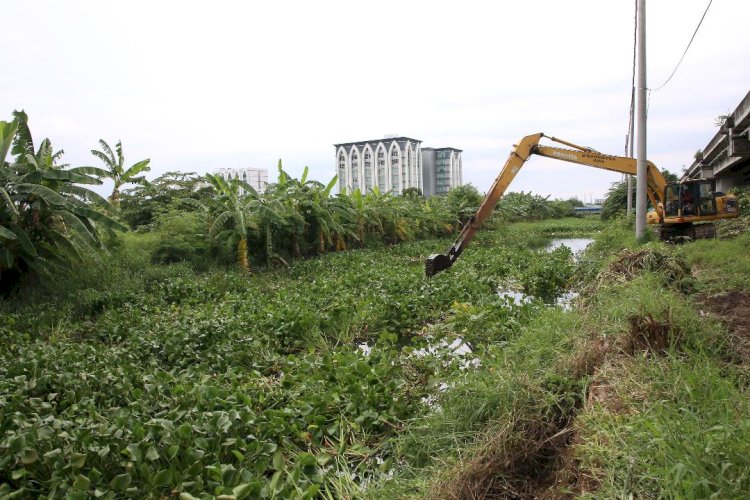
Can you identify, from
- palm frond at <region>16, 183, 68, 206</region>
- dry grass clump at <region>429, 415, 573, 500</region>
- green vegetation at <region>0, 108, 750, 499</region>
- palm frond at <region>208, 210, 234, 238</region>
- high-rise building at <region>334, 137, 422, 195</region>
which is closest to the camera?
green vegetation at <region>0, 108, 750, 499</region>

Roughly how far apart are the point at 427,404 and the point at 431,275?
6373 millimetres

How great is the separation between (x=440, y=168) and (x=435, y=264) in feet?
196

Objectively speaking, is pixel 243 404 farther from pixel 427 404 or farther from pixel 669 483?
pixel 669 483

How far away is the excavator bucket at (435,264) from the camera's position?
1108 centimetres

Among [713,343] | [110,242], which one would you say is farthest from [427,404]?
[110,242]

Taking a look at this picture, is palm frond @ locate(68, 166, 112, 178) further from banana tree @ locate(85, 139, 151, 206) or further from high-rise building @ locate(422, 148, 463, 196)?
high-rise building @ locate(422, 148, 463, 196)

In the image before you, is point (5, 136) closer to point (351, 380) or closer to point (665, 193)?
point (351, 380)

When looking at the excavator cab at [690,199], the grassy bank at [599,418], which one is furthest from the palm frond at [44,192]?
the excavator cab at [690,199]

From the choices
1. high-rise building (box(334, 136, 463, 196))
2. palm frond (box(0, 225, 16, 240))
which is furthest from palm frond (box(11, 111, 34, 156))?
high-rise building (box(334, 136, 463, 196))

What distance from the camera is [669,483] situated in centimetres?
236

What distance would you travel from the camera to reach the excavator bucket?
1108cm

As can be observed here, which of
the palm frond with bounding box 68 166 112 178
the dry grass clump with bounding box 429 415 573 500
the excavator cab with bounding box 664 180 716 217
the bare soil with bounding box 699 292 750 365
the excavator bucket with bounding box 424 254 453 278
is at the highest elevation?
the palm frond with bounding box 68 166 112 178

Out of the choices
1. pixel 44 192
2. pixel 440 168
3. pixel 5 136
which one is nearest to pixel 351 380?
pixel 44 192

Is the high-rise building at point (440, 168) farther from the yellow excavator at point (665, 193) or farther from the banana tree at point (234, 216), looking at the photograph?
the banana tree at point (234, 216)
